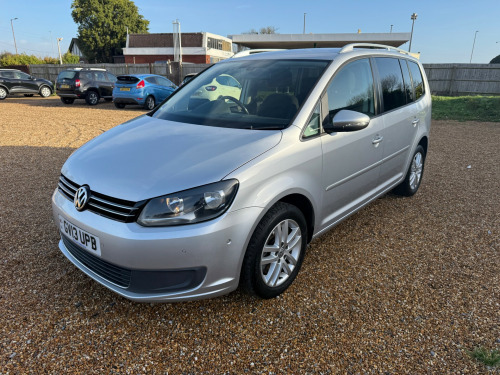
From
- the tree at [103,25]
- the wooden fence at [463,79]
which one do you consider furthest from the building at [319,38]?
the tree at [103,25]

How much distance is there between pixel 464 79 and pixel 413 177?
19.4 meters

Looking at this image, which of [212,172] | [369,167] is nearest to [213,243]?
[212,172]

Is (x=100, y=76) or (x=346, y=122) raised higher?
(x=100, y=76)

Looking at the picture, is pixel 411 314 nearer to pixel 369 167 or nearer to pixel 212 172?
pixel 369 167

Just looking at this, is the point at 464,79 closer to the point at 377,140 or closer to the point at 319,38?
the point at 319,38

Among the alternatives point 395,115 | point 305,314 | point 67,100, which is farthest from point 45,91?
point 305,314

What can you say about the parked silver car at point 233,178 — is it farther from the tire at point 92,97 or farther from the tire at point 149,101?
the tire at point 92,97

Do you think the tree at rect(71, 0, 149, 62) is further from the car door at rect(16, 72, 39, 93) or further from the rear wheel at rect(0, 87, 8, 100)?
the rear wheel at rect(0, 87, 8, 100)

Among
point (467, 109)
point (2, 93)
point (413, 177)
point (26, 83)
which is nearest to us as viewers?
point (413, 177)

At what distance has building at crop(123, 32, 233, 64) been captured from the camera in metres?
46.6

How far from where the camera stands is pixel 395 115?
3.78 meters

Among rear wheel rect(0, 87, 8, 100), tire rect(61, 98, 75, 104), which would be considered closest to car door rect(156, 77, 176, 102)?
tire rect(61, 98, 75, 104)

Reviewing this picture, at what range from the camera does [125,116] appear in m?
12.7

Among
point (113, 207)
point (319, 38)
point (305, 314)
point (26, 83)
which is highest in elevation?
point (319, 38)
